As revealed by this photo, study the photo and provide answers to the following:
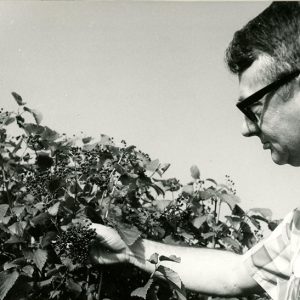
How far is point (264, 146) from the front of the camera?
217 cm

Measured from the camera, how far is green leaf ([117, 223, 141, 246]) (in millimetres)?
2082

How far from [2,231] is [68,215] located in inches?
11.2

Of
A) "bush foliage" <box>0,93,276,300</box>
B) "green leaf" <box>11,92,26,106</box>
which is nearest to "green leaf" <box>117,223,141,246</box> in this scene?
"bush foliage" <box>0,93,276,300</box>

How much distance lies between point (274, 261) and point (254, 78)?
0.92 metres

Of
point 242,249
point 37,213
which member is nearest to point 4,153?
point 37,213

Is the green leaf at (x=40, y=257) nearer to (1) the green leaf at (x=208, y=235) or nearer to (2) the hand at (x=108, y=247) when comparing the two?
(2) the hand at (x=108, y=247)

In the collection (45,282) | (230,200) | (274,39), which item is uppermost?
(274,39)

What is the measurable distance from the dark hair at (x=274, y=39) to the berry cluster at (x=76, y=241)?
3.31 feet

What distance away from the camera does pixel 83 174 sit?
222cm

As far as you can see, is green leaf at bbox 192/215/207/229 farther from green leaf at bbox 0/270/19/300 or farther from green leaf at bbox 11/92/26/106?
green leaf at bbox 11/92/26/106

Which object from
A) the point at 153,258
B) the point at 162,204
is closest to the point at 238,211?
the point at 162,204

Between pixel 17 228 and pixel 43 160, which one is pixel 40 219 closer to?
pixel 17 228

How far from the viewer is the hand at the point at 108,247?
6.98ft

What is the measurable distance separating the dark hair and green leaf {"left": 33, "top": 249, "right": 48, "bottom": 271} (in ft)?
3.89
